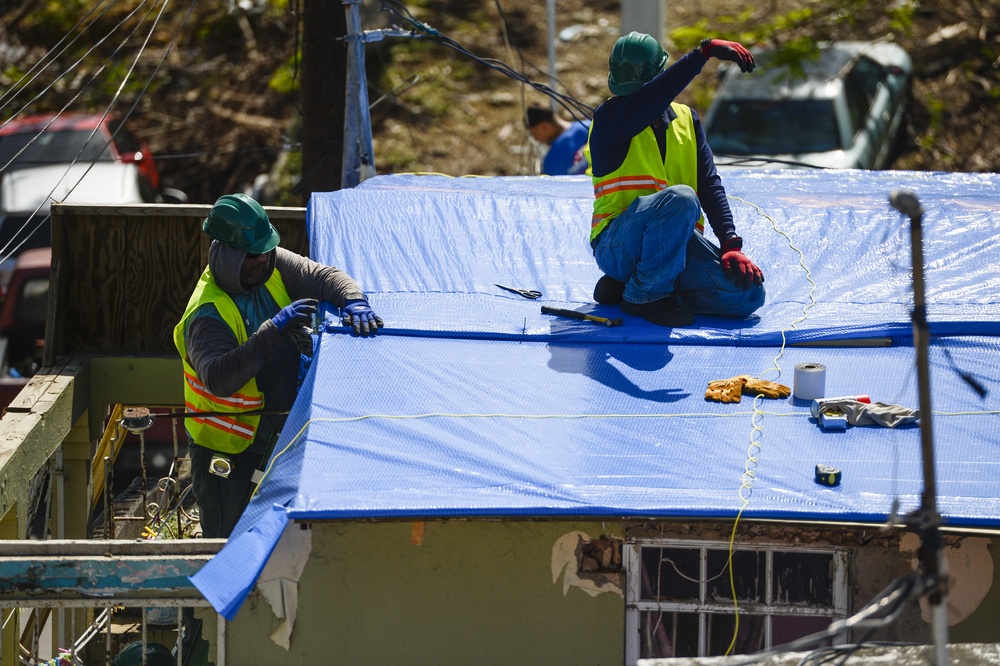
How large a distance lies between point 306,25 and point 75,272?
3.34 meters

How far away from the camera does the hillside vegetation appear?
15562 mm

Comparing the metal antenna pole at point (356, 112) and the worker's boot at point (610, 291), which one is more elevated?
the metal antenna pole at point (356, 112)

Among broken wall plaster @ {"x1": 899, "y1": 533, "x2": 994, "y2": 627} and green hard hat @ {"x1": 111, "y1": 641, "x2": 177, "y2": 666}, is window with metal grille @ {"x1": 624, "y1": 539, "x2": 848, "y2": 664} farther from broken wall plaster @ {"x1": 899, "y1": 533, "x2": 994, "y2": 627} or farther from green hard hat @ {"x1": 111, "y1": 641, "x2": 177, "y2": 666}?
green hard hat @ {"x1": 111, "y1": 641, "x2": 177, "y2": 666}

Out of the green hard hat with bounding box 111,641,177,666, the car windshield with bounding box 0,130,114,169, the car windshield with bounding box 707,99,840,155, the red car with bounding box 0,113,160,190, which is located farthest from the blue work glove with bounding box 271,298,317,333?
the car windshield with bounding box 0,130,114,169

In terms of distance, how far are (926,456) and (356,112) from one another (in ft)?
20.1

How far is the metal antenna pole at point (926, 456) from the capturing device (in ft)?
10.3

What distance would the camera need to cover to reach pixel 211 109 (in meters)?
17.4

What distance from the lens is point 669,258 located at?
18.8 ft

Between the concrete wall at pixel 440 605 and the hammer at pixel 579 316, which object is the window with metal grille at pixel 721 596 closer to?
the concrete wall at pixel 440 605

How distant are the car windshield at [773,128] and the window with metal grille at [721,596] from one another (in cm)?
832

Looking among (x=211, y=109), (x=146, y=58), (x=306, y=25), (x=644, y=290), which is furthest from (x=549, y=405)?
(x=146, y=58)

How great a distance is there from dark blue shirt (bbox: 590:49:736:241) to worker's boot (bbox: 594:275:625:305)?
1.80ft

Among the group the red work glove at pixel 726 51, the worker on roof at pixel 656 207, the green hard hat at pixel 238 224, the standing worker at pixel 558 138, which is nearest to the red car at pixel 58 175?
the standing worker at pixel 558 138

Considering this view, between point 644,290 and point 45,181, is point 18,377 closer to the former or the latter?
point 45,181
